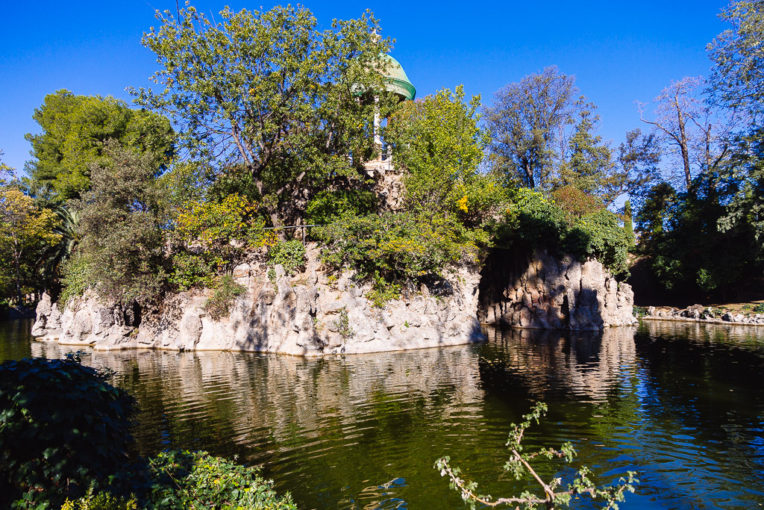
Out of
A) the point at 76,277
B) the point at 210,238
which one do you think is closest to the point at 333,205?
the point at 210,238

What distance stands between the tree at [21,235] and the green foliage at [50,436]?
39958 millimetres

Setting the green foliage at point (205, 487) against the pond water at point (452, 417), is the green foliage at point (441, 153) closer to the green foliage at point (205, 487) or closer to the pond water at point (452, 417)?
A: the pond water at point (452, 417)

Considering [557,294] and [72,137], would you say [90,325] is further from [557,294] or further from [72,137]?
[557,294]

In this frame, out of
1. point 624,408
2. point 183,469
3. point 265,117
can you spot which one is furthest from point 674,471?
point 265,117

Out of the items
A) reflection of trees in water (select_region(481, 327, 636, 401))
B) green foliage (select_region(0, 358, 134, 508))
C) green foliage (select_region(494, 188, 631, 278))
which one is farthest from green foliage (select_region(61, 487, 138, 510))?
green foliage (select_region(494, 188, 631, 278))

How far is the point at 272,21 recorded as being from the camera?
23828 mm

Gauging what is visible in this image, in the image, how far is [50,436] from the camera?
5.04 metres

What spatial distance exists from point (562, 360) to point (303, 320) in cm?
1176

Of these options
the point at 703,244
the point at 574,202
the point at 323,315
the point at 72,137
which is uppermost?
the point at 72,137

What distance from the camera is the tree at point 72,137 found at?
37.0 meters

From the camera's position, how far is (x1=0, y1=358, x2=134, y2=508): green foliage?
4828 millimetres

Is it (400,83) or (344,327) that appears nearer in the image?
(344,327)

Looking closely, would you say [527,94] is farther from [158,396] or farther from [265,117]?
[158,396]

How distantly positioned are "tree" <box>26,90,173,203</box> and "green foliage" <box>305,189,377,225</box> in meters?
16.9
